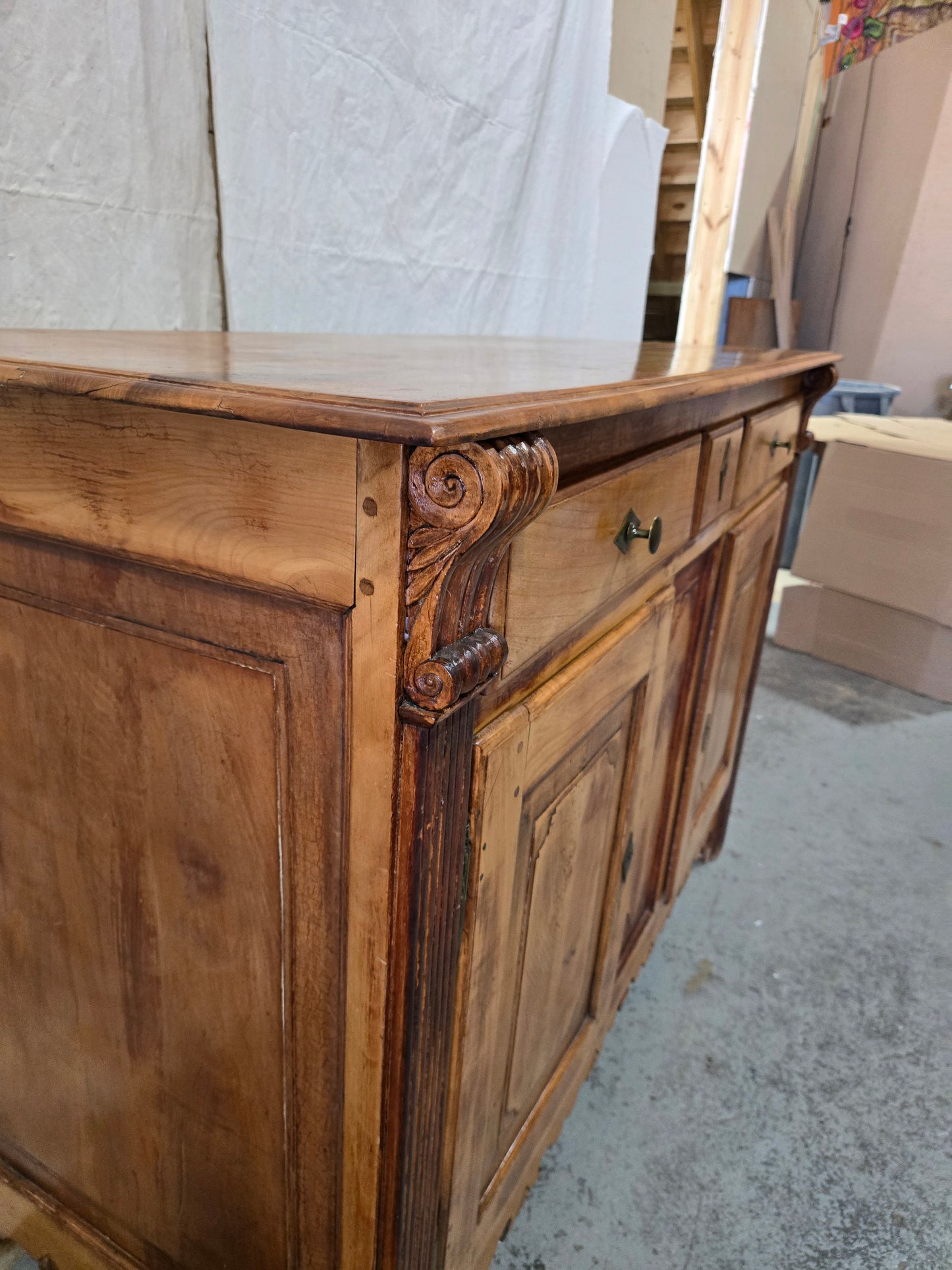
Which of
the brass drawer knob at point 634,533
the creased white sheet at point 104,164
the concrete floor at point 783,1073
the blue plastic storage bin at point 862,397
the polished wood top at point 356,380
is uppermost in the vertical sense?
the creased white sheet at point 104,164

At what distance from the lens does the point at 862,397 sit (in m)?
3.85

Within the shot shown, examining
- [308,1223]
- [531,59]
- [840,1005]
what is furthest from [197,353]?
[531,59]

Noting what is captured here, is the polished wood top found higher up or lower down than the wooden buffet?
higher up

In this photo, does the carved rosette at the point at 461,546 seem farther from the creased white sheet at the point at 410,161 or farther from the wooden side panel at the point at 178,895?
the creased white sheet at the point at 410,161

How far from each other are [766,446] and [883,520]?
1625mm

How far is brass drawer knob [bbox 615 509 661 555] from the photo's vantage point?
0.76 meters

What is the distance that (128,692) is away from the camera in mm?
596

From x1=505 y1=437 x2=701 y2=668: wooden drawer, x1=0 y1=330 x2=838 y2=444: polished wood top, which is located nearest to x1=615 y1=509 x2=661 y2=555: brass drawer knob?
x1=505 y1=437 x2=701 y2=668: wooden drawer

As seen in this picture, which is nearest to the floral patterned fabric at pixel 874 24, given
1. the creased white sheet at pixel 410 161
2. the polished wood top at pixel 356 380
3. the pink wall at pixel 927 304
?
the pink wall at pixel 927 304

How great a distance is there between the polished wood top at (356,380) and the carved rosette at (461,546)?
19mm

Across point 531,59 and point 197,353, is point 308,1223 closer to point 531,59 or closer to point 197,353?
point 197,353

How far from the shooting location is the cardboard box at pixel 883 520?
2.65m

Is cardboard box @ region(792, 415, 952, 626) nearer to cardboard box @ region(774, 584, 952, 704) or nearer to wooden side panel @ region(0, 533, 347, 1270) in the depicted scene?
cardboard box @ region(774, 584, 952, 704)

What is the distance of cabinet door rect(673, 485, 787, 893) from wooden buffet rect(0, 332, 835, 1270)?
1.31ft
